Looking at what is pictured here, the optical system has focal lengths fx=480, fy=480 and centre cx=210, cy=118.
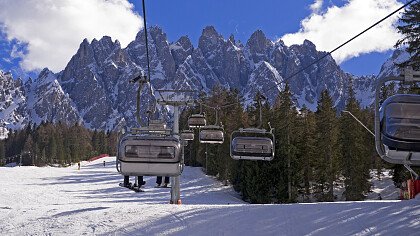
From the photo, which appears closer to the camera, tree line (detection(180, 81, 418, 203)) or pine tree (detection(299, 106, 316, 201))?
tree line (detection(180, 81, 418, 203))

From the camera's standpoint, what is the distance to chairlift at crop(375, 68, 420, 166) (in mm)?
9992

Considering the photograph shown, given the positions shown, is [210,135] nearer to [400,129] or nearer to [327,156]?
[400,129]

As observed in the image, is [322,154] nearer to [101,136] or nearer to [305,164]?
[305,164]

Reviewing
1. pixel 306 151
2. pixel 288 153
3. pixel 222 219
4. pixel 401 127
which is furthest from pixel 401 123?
pixel 306 151

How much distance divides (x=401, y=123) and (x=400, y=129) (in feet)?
0.42

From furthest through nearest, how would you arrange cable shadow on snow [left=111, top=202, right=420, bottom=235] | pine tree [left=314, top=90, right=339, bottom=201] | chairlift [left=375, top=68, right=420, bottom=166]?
pine tree [left=314, top=90, right=339, bottom=201]
cable shadow on snow [left=111, top=202, right=420, bottom=235]
chairlift [left=375, top=68, right=420, bottom=166]

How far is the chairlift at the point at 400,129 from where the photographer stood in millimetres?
9992

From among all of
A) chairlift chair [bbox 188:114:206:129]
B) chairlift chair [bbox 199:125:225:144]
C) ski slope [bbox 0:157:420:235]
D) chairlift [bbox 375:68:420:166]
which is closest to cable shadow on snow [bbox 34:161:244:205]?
chairlift chair [bbox 188:114:206:129]

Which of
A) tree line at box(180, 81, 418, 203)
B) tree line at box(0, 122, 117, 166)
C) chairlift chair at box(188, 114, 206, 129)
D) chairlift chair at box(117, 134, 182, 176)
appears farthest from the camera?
tree line at box(0, 122, 117, 166)

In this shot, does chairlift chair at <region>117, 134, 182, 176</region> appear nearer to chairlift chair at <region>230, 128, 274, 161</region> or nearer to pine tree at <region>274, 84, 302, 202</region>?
chairlift chair at <region>230, 128, 274, 161</region>

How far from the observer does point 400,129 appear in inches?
395

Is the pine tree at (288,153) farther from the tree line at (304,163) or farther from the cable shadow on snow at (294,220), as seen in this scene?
the cable shadow on snow at (294,220)

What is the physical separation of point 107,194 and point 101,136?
387 feet

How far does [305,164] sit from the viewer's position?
42594mm
